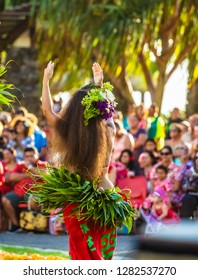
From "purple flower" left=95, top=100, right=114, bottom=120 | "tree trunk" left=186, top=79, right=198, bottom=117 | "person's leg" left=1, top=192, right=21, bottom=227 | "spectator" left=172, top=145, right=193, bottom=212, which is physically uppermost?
"tree trunk" left=186, top=79, right=198, bottom=117

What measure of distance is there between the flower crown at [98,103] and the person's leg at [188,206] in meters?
5.68

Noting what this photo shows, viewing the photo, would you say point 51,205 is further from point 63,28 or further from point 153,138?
→ point 63,28

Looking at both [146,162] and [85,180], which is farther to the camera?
[146,162]

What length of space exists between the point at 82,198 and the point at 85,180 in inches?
5.4

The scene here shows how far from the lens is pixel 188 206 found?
12625mm

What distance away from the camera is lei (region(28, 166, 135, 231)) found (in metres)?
6.72

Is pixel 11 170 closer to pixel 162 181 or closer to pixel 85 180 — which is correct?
pixel 162 181

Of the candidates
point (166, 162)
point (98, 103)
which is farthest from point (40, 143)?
point (98, 103)

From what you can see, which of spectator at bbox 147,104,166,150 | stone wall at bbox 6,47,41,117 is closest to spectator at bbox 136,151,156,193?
spectator at bbox 147,104,166,150

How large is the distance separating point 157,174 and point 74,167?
21.2 ft

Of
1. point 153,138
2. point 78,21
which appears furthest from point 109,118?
point 78,21

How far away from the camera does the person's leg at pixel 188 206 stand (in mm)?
12578

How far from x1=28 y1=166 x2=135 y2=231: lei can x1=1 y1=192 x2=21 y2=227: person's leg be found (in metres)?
6.83

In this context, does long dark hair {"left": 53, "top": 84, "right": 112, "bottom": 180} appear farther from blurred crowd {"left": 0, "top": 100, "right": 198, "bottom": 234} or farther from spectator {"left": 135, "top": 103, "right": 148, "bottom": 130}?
spectator {"left": 135, "top": 103, "right": 148, "bottom": 130}
